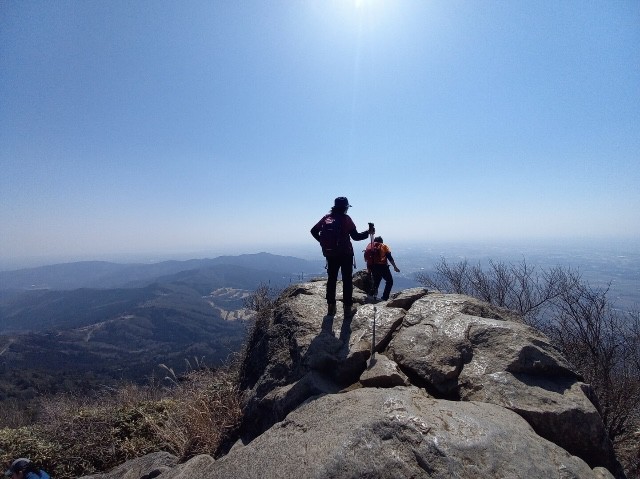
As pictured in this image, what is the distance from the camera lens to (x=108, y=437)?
8375 millimetres

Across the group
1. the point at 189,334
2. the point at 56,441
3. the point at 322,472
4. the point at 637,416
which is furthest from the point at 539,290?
the point at 189,334

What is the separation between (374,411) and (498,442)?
1293 mm

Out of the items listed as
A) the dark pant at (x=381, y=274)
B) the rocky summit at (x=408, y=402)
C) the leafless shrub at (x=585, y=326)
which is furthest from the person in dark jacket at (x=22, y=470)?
the leafless shrub at (x=585, y=326)

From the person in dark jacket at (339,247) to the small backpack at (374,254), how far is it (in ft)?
9.12

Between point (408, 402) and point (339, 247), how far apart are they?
153 inches

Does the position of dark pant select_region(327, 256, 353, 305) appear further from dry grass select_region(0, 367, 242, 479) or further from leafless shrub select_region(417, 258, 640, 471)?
leafless shrub select_region(417, 258, 640, 471)

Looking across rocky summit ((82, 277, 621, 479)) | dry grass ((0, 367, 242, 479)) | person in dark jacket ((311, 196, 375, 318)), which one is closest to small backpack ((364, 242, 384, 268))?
rocky summit ((82, 277, 621, 479))

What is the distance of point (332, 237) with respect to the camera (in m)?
7.41

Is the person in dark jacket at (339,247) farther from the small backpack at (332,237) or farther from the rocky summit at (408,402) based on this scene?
the rocky summit at (408,402)

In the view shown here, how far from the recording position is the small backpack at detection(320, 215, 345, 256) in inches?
291

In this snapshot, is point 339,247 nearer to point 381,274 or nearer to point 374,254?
point 374,254

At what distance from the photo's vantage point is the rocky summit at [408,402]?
130 inches

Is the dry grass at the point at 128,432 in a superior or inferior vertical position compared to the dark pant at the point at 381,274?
inferior

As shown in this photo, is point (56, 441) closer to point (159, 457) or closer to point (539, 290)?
point (159, 457)
